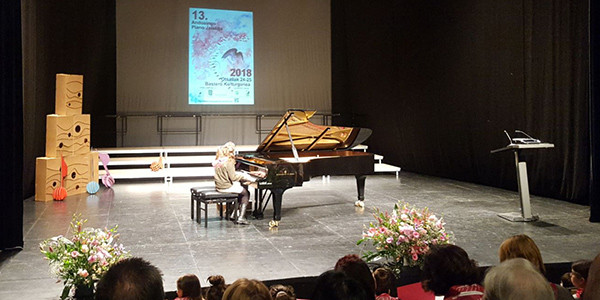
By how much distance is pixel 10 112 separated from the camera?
5.41 meters

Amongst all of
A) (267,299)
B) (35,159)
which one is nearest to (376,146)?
(35,159)

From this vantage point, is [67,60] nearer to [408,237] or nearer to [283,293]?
[408,237]

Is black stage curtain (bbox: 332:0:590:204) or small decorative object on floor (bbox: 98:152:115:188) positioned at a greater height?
black stage curtain (bbox: 332:0:590:204)

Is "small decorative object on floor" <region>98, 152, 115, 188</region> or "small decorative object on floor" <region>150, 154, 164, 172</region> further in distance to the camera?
"small decorative object on floor" <region>150, 154, 164, 172</region>

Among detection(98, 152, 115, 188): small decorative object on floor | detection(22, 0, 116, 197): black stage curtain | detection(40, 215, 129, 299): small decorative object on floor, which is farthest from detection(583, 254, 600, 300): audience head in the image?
detection(98, 152, 115, 188): small decorative object on floor

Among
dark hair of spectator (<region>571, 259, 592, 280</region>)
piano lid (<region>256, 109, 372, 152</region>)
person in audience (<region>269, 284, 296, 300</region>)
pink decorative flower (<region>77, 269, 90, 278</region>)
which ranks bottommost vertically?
pink decorative flower (<region>77, 269, 90, 278</region>)

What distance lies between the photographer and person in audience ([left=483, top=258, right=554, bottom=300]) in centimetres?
179

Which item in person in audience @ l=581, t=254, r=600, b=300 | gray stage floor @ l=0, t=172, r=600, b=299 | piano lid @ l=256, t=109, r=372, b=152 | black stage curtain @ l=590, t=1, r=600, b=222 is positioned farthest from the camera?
piano lid @ l=256, t=109, r=372, b=152

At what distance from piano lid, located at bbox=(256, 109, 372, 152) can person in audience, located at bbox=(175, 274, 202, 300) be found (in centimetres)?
497

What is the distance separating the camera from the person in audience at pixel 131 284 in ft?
6.36

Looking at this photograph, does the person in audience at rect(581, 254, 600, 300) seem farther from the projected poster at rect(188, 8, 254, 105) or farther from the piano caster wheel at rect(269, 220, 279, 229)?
the projected poster at rect(188, 8, 254, 105)

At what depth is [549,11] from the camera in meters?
8.84

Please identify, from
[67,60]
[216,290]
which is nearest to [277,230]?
[216,290]

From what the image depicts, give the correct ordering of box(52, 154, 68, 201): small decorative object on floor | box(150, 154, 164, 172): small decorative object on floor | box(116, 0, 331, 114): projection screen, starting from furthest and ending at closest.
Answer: box(116, 0, 331, 114): projection screen, box(150, 154, 164, 172): small decorative object on floor, box(52, 154, 68, 201): small decorative object on floor
